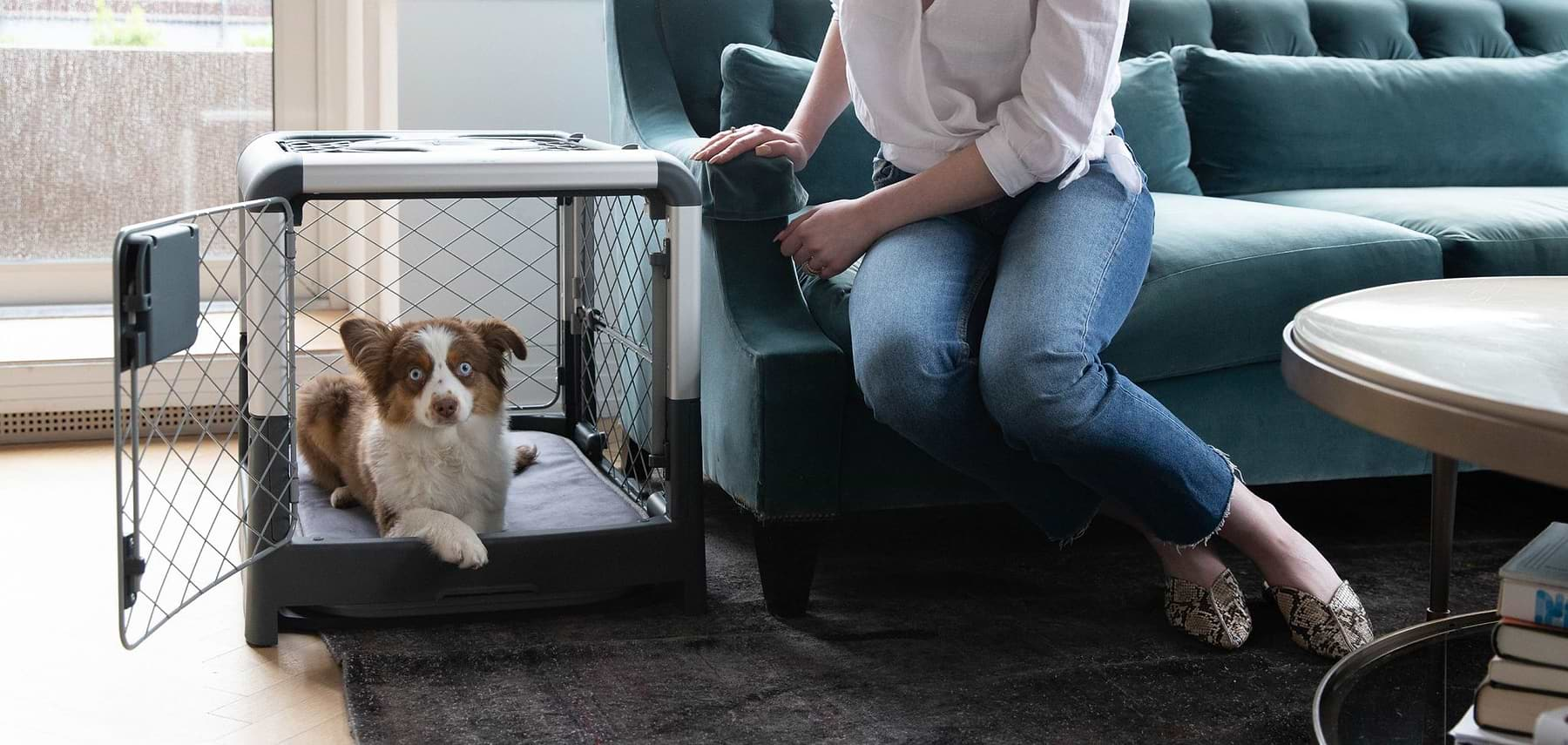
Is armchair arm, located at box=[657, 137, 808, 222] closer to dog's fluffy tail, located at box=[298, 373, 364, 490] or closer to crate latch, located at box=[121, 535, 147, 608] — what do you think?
dog's fluffy tail, located at box=[298, 373, 364, 490]

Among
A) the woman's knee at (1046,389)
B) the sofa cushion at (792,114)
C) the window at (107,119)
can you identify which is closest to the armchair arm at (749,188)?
the sofa cushion at (792,114)

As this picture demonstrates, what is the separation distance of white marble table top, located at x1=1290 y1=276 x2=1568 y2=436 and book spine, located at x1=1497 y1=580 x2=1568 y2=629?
0.47 feet

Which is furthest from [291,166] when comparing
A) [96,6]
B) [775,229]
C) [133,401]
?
[96,6]

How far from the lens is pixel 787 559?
5.28 feet

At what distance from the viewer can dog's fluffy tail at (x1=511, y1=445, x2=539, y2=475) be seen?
1927 millimetres

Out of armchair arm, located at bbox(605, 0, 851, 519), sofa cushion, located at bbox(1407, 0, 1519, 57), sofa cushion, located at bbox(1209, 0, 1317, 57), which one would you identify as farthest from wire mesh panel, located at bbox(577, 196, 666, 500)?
sofa cushion, located at bbox(1407, 0, 1519, 57)

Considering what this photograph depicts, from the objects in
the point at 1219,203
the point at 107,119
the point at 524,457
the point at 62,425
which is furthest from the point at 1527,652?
the point at 107,119

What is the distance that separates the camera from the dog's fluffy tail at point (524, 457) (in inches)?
75.9

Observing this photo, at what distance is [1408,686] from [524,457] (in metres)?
1.19

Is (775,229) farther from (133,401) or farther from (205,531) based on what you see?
(205,531)

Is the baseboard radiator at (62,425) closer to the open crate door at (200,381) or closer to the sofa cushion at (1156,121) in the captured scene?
the open crate door at (200,381)

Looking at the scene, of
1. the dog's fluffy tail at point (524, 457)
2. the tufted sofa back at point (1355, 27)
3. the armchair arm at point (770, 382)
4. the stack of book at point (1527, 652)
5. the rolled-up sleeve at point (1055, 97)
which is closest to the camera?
the stack of book at point (1527, 652)

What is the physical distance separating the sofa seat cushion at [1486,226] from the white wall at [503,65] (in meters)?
1.28

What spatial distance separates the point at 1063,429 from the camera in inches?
53.7
